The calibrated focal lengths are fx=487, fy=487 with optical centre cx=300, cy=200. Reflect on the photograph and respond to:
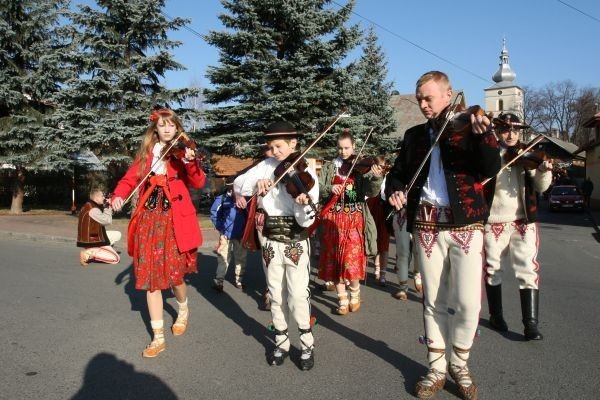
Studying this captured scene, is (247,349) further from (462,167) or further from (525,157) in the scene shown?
(525,157)

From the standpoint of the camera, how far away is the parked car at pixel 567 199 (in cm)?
2422

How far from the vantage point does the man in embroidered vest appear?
312 centimetres

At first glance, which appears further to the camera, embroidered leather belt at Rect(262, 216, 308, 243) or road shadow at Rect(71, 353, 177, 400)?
embroidered leather belt at Rect(262, 216, 308, 243)

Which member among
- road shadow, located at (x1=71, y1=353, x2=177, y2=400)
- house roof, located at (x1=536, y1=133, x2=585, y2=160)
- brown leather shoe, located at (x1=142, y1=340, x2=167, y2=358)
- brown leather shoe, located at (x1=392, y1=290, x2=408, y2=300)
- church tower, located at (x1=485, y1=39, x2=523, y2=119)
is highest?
church tower, located at (x1=485, y1=39, x2=523, y2=119)

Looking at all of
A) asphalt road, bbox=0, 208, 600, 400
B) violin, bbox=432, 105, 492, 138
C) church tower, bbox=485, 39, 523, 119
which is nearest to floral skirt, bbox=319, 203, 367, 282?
asphalt road, bbox=0, 208, 600, 400

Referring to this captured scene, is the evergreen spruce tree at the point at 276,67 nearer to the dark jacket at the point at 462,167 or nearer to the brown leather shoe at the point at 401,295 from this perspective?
the brown leather shoe at the point at 401,295

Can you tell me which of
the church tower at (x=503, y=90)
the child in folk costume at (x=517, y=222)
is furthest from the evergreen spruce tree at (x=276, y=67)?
the church tower at (x=503, y=90)

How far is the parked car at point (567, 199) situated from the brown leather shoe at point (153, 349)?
2480 centimetres

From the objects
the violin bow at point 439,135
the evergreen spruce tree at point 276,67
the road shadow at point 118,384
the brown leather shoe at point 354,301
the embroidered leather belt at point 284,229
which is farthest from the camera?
the evergreen spruce tree at point 276,67

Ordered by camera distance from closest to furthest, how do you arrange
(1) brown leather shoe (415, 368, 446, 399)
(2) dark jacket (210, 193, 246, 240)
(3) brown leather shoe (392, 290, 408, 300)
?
(1) brown leather shoe (415, 368, 446, 399) → (3) brown leather shoe (392, 290, 408, 300) → (2) dark jacket (210, 193, 246, 240)

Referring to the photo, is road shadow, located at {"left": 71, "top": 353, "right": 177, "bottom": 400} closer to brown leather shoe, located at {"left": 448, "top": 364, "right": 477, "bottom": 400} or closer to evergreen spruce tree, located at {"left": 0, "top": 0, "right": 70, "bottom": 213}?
brown leather shoe, located at {"left": 448, "top": 364, "right": 477, "bottom": 400}

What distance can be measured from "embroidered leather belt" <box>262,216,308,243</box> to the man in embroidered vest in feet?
2.70

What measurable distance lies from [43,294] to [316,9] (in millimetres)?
13173

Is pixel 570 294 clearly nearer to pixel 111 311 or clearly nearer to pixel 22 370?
pixel 111 311
